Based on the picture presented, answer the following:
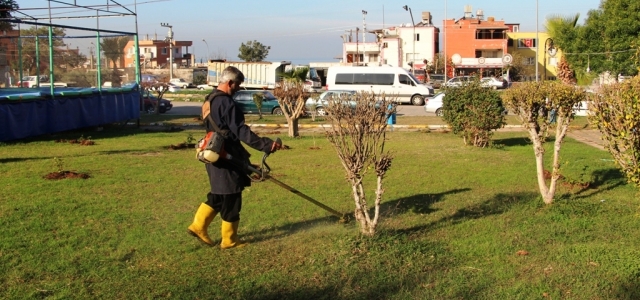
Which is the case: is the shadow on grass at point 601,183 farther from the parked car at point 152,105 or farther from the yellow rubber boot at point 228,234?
the parked car at point 152,105

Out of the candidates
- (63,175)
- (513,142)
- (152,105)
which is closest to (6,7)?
(152,105)

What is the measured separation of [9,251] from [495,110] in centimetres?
1079

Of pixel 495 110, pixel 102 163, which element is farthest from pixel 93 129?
pixel 495 110

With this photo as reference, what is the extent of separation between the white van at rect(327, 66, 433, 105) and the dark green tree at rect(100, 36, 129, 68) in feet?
57.7

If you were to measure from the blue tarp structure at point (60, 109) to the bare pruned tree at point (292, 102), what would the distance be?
5.06 m

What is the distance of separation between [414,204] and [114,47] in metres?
15.4

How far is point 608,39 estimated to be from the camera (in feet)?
116

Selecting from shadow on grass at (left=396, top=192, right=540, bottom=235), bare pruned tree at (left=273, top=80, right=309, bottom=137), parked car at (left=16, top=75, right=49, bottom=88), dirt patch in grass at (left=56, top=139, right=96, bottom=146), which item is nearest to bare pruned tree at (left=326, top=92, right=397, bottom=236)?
shadow on grass at (left=396, top=192, right=540, bottom=235)

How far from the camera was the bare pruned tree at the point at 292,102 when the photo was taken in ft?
58.3

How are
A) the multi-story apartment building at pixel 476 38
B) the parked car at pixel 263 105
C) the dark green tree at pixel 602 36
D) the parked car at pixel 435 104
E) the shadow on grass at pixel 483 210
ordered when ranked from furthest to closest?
the multi-story apartment building at pixel 476 38 < the dark green tree at pixel 602 36 < the parked car at pixel 263 105 < the parked car at pixel 435 104 < the shadow on grass at pixel 483 210

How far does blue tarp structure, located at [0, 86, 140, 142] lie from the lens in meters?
15.7

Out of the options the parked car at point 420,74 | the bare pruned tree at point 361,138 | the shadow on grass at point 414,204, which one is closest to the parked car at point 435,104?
the shadow on grass at point 414,204

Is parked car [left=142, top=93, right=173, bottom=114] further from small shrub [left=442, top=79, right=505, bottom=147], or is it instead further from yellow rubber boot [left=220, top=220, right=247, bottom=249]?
yellow rubber boot [left=220, top=220, right=247, bottom=249]

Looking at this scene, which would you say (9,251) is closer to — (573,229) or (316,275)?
(316,275)
